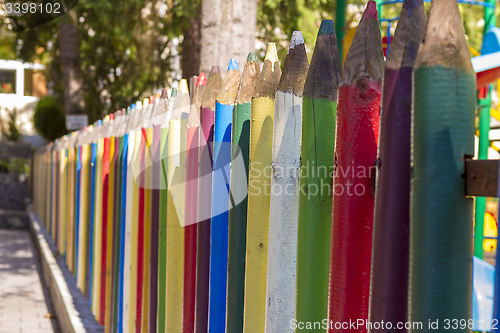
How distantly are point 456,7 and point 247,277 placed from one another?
3.56 feet

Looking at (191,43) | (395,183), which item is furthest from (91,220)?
(191,43)

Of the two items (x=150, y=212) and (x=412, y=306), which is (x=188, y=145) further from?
(x=412, y=306)

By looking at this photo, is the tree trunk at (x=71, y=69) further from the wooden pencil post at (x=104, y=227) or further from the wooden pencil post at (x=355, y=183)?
the wooden pencil post at (x=355, y=183)

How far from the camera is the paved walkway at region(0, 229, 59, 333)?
5.62 meters

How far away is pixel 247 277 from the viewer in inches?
74.0

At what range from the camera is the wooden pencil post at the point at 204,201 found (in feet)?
7.43

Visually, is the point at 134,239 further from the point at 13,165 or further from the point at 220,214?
the point at 13,165

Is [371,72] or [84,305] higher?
[371,72]

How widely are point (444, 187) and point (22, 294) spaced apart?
272 inches

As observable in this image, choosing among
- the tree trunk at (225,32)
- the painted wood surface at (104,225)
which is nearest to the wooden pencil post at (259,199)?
the tree trunk at (225,32)

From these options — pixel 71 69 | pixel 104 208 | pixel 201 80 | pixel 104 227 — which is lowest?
pixel 104 227

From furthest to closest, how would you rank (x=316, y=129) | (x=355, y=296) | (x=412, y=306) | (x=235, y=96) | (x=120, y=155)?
(x=120, y=155) → (x=235, y=96) → (x=316, y=129) → (x=355, y=296) → (x=412, y=306)

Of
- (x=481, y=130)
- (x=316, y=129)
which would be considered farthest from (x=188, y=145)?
(x=481, y=130)

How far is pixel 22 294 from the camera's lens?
7035 mm
